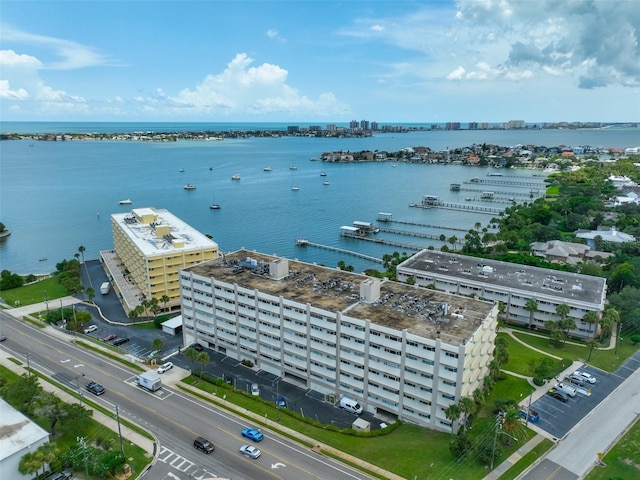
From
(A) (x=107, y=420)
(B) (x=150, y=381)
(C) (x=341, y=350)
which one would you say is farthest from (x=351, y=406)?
(A) (x=107, y=420)

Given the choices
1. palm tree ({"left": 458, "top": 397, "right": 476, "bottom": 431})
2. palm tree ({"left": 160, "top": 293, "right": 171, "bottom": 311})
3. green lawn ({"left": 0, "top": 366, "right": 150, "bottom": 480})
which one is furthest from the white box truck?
palm tree ({"left": 458, "top": 397, "right": 476, "bottom": 431})

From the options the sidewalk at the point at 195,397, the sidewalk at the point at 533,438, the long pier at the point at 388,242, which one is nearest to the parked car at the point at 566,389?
the sidewalk at the point at 533,438

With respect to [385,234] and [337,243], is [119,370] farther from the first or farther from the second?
[385,234]

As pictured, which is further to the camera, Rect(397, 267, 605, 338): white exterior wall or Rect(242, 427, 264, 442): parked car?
Rect(397, 267, 605, 338): white exterior wall

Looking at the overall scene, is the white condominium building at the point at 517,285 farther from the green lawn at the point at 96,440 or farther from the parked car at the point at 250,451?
the green lawn at the point at 96,440

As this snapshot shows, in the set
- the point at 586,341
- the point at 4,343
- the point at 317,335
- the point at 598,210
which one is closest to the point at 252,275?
the point at 317,335

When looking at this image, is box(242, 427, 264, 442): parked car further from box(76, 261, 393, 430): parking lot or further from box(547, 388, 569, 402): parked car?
box(547, 388, 569, 402): parked car

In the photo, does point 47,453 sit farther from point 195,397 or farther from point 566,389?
point 566,389
